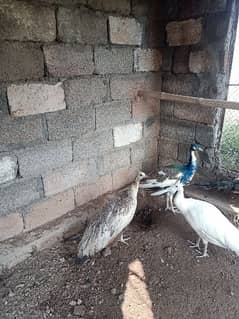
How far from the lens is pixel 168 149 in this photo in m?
3.07

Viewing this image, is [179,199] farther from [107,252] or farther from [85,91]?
[85,91]

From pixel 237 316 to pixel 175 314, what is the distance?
14.9 inches

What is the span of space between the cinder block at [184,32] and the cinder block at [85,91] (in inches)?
32.1

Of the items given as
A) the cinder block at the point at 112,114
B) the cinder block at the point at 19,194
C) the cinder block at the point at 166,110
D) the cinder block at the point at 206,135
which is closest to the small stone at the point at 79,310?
the cinder block at the point at 19,194

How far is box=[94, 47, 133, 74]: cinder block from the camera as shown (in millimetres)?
2311

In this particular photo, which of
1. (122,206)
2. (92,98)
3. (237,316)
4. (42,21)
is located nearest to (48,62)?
(42,21)

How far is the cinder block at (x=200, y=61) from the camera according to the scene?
248 cm

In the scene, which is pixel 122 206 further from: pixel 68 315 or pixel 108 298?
pixel 68 315

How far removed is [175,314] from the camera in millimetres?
1746

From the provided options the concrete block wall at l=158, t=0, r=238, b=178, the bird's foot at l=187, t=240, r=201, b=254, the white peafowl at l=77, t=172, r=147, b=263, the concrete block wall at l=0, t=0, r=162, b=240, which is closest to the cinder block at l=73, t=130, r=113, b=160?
the concrete block wall at l=0, t=0, r=162, b=240

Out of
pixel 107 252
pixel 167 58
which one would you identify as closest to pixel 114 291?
pixel 107 252

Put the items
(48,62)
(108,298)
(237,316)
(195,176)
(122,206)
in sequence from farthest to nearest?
(195,176) → (122,206) → (48,62) → (108,298) → (237,316)

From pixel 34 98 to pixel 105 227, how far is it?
108 cm

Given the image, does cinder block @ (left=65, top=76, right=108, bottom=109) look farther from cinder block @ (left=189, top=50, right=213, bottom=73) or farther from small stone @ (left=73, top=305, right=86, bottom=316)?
small stone @ (left=73, top=305, right=86, bottom=316)
